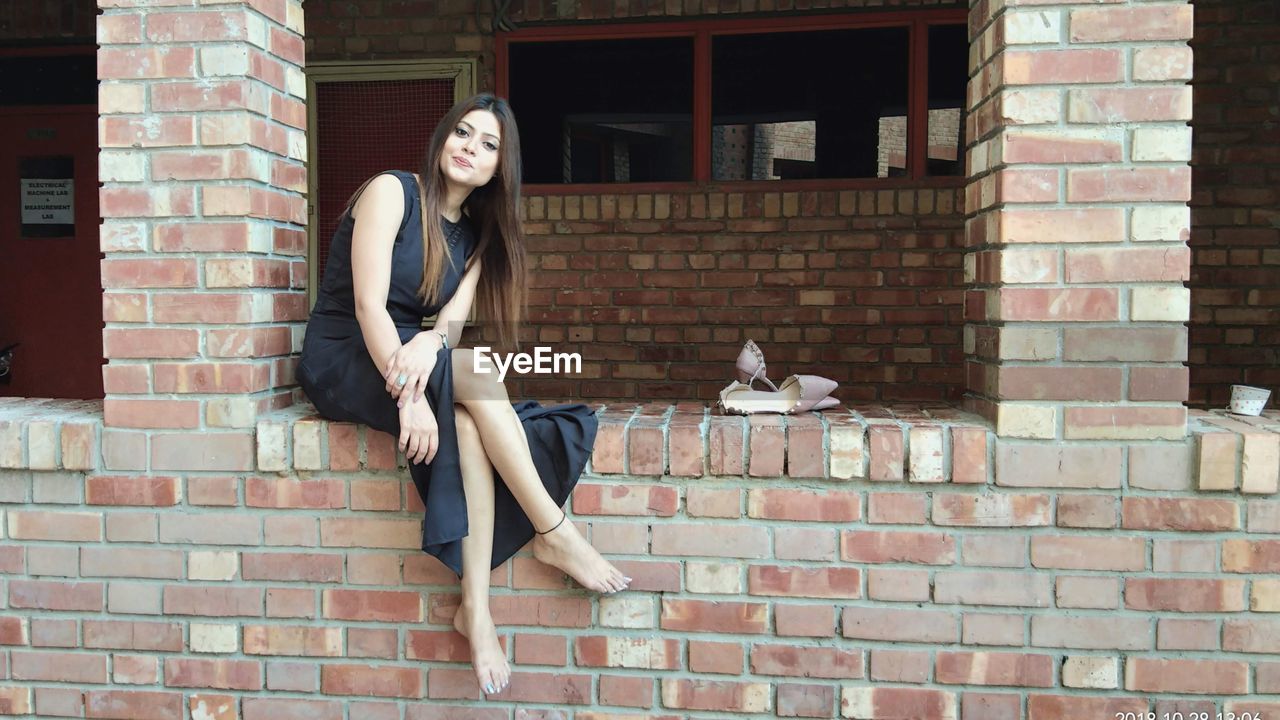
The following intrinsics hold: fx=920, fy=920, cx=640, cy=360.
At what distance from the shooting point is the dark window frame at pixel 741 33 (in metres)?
4.33

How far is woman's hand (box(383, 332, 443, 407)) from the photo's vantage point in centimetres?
201

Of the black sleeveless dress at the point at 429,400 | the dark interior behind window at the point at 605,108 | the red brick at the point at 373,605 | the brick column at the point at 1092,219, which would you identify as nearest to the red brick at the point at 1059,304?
the brick column at the point at 1092,219

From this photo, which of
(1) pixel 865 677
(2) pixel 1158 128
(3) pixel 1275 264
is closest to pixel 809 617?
(1) pixel 865 677

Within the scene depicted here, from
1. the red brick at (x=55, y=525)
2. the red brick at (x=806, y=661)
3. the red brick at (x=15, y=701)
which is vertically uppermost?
the red brick at (x=55, y=525)

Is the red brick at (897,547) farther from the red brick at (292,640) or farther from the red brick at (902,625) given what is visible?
the red brick at (292,640)

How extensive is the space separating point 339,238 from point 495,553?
0.86 meters

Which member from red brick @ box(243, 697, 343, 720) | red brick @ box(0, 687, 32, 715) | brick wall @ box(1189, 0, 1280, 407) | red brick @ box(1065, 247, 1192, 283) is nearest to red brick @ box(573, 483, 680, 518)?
red brick @ box(243, 697, 343, 720)

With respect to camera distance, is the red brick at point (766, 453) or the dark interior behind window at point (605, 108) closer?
the red brick at point (766, 453)

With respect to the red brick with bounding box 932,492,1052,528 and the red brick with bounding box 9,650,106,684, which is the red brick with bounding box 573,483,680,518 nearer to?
the red brick with bounding box 932,492,1052,528

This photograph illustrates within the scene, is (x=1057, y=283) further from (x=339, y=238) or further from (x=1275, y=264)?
(x=1275, y=264)

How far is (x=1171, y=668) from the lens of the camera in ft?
6.70

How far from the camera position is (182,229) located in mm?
2199

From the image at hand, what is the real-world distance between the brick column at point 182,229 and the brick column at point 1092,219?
174cm

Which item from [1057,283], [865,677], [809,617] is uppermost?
[1057,283]
